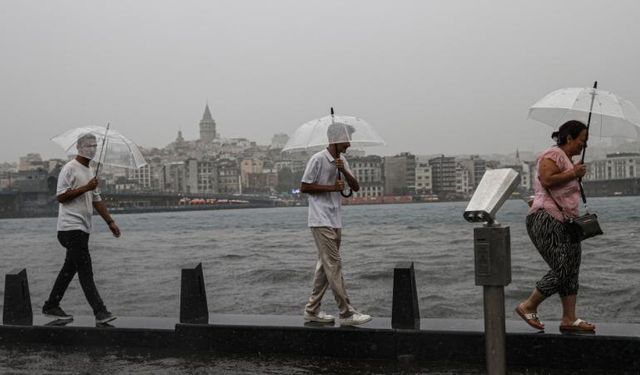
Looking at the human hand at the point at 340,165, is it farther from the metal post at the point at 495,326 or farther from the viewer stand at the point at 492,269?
the metal post at the point at 495,326

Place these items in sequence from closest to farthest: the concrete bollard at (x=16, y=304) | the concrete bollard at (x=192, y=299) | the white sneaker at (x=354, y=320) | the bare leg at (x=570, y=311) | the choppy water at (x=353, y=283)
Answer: the bare leg at (x=570, y=311), the white sneaker at (x=354, y=320), the concrete bollard at (x=192, y=299), the concrete bollard at (x=16, y=304), the choppy water at (x=353, y=283)

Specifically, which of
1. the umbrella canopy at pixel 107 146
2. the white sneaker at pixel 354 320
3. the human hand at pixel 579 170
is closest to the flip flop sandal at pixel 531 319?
the human hand at pixel 579 170

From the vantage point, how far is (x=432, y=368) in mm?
5984

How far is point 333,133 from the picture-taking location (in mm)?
6770

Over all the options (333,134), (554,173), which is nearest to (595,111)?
(554,173)

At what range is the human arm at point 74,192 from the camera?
23.3 ft

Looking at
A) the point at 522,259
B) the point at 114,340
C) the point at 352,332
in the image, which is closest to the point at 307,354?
the point at 352,332

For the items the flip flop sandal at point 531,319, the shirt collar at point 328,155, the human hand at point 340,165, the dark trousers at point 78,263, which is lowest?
the flip flop sandal at point 531,319

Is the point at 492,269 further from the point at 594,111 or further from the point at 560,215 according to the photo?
the point at 594,111

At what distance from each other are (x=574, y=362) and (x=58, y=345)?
437 centimetres

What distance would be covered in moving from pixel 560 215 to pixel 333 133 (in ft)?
6.42

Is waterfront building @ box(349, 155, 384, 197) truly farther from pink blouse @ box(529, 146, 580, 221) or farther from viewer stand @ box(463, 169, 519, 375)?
viewer stand @ box(463, 169, 519, 375)

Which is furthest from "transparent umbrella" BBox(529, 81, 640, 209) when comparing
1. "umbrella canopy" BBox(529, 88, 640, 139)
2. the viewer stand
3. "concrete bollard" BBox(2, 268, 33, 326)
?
"concrete bollard" BBox(2, 268, 33, 326)

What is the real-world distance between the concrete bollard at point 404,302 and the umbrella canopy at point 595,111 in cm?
172
